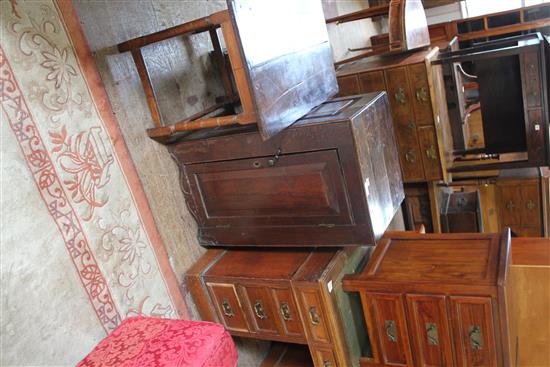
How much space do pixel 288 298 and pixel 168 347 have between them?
55cm

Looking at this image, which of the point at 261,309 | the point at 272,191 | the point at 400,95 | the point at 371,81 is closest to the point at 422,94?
the point at 400,95

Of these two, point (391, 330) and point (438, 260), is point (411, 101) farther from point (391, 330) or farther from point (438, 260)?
point (391, 330)

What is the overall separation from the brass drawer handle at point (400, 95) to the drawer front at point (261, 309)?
1.29m

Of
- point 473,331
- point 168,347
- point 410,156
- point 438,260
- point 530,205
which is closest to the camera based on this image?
point 168,347

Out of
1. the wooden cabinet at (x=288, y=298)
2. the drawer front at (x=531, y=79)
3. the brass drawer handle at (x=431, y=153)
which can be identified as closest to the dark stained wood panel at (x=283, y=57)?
the wooden cabinet at (x=288, y=298)

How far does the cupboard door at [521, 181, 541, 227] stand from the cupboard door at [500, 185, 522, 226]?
27 millimetres

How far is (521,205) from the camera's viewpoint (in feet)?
8.71

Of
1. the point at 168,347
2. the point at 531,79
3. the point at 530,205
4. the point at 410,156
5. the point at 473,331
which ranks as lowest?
the point at 530,205

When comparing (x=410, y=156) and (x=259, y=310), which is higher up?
(x=410, y=156)

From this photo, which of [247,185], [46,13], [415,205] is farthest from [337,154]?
[415,205]

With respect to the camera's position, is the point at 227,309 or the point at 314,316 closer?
the point at 314,316

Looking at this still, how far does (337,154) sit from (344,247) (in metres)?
0.41

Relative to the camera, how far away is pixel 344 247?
5.10 feet

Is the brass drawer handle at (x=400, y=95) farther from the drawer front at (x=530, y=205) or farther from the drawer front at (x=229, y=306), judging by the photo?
the drawer front at (x=229, y=306)
